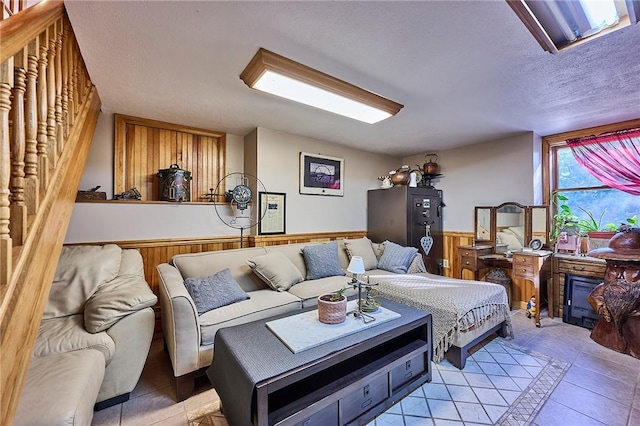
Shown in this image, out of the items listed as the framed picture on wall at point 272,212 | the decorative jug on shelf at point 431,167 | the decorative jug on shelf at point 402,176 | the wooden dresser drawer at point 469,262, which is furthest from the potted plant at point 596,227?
the framed picture on wall at point 272,212

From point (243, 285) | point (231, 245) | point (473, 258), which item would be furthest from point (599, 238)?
point (231, 245)

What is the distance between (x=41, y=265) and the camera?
3.73ft

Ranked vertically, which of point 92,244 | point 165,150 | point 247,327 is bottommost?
point 247,327

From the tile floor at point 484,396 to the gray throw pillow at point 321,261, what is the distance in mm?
1389

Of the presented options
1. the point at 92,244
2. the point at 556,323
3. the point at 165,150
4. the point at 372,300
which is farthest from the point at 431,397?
the point at 165,150

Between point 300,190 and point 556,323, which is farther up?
point 300,190

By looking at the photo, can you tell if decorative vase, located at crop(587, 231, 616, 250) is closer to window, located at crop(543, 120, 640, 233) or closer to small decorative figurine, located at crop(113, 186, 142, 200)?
window, located at crop(543, 120, 640, 233)

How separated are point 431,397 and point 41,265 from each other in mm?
2309

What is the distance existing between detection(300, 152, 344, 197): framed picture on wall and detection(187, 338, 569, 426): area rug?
2.52 meters

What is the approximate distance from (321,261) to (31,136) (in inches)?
98.1

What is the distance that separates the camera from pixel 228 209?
340 cm

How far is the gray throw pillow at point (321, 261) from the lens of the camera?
3.03 m

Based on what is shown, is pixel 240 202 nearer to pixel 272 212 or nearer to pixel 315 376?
pixel 272 212

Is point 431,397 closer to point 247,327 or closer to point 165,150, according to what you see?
point 247,327
